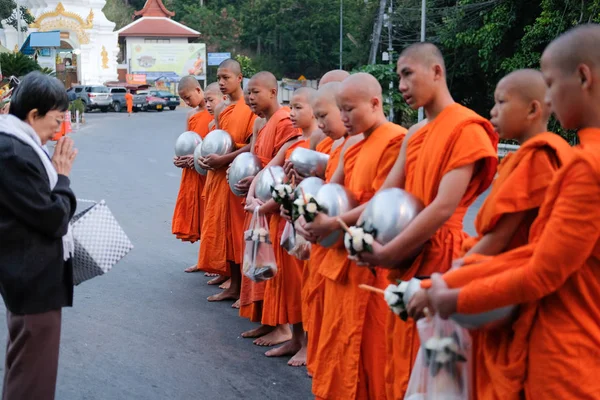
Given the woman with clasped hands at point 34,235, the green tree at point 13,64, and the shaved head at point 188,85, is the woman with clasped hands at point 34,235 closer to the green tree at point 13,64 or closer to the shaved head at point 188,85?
the shaved head at point 188,85

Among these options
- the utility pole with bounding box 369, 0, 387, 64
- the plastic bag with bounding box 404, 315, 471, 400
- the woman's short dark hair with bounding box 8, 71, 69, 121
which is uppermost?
the utility pole with bounding box 369, 0, 387, 64

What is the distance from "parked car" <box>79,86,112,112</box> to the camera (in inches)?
1741

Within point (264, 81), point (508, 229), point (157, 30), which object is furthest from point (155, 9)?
point (508, 229)

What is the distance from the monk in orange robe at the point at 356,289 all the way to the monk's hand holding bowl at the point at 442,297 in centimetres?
115

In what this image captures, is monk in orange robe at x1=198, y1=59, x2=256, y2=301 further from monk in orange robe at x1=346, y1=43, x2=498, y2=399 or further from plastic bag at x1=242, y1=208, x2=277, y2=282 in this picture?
monk in orange robe at x1=346, y1=43, x2=498, y2=399

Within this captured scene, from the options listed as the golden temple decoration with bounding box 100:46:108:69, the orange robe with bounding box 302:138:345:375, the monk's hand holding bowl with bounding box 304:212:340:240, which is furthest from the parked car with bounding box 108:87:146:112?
the monk's hand holding bowl with bounding box 304:212:340:240

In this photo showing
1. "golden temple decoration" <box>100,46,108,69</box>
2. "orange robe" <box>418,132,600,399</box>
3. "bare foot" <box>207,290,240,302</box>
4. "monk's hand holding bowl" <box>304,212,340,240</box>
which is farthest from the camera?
"golden temple decoration" <box>100,46,108,69</box>

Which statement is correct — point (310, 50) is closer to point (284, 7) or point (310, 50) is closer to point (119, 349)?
point (284, 7)

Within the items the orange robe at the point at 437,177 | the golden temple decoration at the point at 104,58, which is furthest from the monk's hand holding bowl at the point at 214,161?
the golden temple decoration at the point at 104,58

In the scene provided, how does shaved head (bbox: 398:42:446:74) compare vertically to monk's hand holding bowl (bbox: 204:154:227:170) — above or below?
above

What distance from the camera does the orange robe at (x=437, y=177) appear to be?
324cm

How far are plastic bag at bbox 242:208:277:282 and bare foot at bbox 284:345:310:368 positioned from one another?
0.58 metres

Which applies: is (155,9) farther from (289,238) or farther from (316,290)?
(316,290)

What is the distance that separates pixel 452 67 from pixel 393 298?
75.3ft
